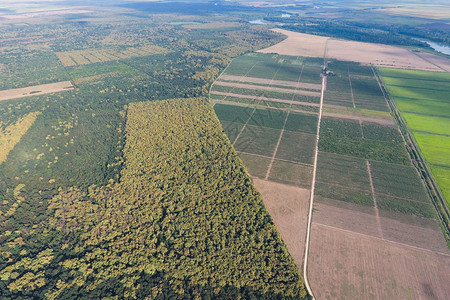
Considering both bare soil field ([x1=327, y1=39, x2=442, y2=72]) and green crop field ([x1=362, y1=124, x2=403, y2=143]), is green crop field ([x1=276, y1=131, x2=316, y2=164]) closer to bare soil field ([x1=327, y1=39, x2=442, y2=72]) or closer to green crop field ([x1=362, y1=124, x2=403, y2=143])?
green crop field ([x1=362, y1=124, x2=403, y2=143])

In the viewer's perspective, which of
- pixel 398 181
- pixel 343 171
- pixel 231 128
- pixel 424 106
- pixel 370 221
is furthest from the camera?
pixel 424 106

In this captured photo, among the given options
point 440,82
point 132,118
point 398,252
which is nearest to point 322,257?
point 398,252

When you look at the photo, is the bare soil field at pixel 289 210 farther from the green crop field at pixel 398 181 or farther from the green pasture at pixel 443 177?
the green pasture at pixel 443 177

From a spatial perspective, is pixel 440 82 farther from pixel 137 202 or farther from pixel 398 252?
pixel 137 202

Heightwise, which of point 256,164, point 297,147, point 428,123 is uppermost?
point 428,123

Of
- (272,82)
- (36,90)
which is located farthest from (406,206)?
(36,90)

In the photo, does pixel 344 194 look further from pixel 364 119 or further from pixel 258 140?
pixel 364 119
